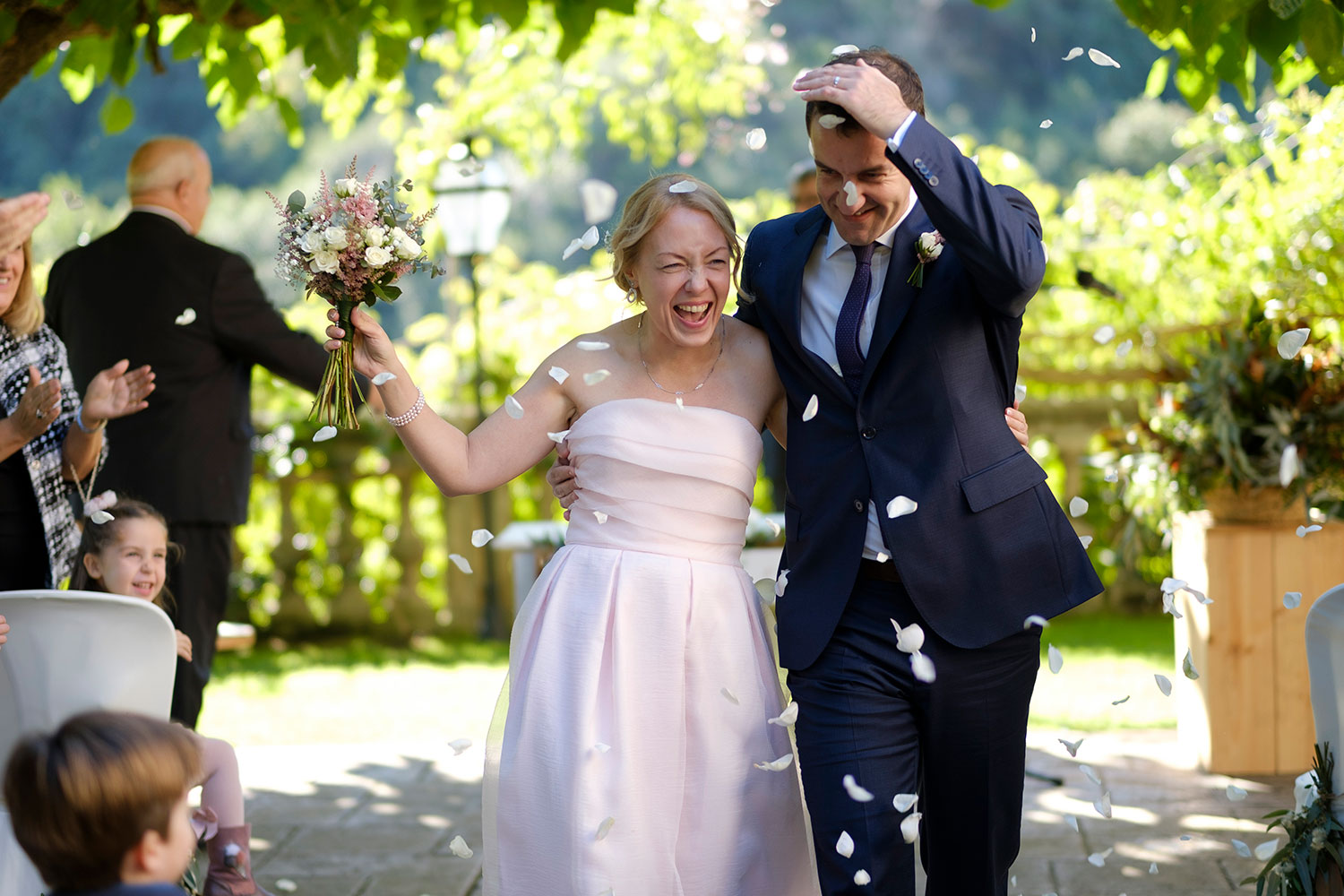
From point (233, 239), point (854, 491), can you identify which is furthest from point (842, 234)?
point (233, 239)

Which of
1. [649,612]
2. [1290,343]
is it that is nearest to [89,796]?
[649,612]

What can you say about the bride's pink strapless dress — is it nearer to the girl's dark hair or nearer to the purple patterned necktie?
the purple patterned necktie

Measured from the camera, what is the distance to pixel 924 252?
2904 millimetres

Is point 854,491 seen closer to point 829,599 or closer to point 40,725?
point 829,599

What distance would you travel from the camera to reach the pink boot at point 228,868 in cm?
392

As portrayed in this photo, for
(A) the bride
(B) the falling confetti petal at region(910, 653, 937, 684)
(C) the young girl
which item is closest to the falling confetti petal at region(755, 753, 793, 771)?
(A) the bride

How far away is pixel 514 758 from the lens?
321 centimetres

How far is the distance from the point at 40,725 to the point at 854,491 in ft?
5.70

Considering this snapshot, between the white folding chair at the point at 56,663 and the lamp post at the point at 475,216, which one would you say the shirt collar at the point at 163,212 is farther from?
the lamp post at the point at 475,216

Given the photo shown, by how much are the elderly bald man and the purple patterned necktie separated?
7.70 feet

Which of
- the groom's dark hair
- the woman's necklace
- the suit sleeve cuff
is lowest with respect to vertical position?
the woman's necklace

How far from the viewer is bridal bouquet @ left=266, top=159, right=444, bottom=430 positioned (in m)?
3.01

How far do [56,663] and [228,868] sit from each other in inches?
42.7

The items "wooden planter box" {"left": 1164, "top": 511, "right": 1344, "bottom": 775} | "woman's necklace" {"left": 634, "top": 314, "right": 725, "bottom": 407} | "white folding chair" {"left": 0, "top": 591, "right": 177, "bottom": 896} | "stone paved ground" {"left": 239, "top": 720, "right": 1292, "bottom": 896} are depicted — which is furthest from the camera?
"wooden planter box" {"left": 1164, "top": 511, "right": 1344, "bottom": 775}
